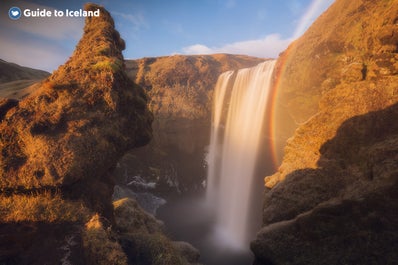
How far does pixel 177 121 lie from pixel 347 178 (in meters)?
32.7

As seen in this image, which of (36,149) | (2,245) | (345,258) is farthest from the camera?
(36,149)

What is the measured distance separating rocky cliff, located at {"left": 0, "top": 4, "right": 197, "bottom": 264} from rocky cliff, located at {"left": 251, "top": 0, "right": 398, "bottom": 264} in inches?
179

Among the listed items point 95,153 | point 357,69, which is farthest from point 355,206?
point 95,153

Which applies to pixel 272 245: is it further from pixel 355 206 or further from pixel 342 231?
pixel 355 206

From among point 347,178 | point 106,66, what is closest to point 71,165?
point 106,66

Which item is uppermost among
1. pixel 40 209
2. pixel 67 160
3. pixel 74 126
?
pixel 74 126

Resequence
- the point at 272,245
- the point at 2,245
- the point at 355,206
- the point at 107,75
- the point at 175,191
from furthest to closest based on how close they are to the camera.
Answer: the point at 175,191, the point at 107,75, the point at 2,245, the point at 272,245, the point at 355,206

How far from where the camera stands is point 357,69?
7.48 m

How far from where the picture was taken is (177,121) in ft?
122

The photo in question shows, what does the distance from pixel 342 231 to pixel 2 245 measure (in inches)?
312

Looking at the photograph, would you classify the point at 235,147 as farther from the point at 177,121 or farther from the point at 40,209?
the point at 40,209

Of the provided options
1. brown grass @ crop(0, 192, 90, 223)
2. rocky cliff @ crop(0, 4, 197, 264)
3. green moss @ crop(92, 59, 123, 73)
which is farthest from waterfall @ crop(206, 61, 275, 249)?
green moss @ crop(92, 59, 123, 73)

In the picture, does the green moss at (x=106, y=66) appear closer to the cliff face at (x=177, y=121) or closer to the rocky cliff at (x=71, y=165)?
the rocky cliff at (x=71, y=165)

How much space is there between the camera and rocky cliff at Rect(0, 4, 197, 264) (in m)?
5.96
